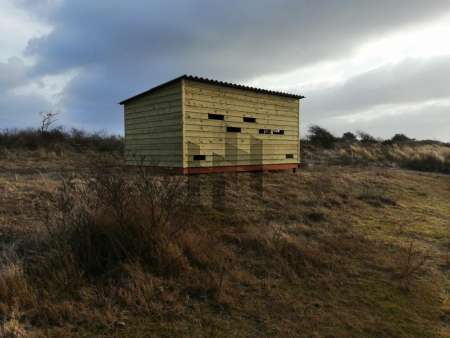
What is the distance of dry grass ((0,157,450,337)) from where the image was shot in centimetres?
287

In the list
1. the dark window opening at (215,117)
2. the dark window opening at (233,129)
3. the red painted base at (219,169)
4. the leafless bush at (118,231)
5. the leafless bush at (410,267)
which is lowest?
the leafless bush at (410,267)

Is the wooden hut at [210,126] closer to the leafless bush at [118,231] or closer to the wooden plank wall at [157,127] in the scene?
the wooden plank wall at [157,127]

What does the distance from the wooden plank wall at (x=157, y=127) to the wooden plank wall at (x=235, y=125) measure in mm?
381

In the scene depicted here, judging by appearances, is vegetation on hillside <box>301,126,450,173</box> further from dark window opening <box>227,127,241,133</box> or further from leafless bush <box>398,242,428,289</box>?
leafless bush <box>398,242,428,289</box>

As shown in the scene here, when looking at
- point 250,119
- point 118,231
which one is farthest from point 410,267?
point 250,119

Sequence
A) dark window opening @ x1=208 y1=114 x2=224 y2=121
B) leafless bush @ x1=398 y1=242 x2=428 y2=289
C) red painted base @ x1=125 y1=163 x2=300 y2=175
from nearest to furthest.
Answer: leafless bush @ x1=398 y1=242 x2=428 y2=289 < red painted base @ x1=125 y1=163 x2=300 y2=175 < dark window opening @ x1=208 y1=114 x2=224 y2=121

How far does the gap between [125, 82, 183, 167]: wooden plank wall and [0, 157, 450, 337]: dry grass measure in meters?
4.29

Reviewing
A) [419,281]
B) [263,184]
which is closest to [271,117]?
[263,184]

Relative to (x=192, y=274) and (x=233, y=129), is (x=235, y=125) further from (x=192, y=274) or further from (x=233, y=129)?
(x=192, y=274)

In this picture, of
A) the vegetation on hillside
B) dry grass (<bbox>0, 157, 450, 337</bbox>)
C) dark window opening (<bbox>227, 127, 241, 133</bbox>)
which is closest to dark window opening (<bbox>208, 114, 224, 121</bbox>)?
dark window opening (<bbox>227, 127, 241, 133</bbox>)

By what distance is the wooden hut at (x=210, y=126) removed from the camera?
385 inches

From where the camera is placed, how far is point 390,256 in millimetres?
4922

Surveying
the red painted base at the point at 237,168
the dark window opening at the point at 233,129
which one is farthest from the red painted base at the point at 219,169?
the dark window opening at the point at 233,129

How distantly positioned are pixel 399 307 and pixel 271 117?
31.3 ft
